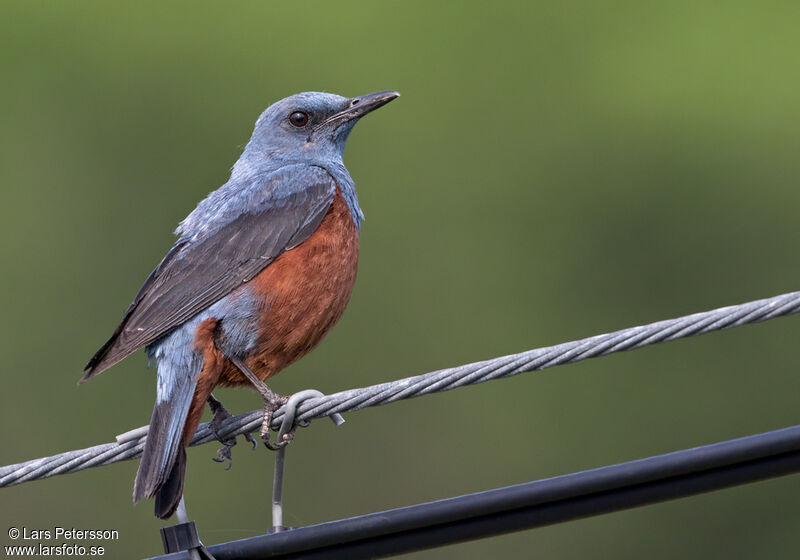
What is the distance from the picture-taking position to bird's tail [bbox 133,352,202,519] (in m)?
4.59

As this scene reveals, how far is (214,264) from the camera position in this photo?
5512 mm

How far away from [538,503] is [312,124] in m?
3.61

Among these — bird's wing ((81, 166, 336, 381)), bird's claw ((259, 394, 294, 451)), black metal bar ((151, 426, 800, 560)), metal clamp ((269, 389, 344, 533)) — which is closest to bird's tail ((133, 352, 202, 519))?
bird's wing ((81, 166, 336, 381))

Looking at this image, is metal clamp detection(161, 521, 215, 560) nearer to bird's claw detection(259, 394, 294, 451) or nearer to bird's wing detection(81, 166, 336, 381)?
bird's claw detection(259, 394, 294, 451)

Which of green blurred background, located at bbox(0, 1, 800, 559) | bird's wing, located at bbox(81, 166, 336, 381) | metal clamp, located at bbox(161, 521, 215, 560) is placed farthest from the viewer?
green blurred background, located at bbox(0, 1, 800, 559)

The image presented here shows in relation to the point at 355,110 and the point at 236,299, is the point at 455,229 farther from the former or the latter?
the point at 236,299

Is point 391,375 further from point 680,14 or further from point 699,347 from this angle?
point 680,14

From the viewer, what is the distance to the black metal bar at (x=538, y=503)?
3494 millimetres

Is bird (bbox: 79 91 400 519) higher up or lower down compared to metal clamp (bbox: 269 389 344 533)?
higher up

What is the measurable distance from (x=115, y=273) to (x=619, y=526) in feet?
15.1

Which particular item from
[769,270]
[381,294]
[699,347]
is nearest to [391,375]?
[381,294]

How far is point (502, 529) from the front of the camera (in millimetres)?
3596

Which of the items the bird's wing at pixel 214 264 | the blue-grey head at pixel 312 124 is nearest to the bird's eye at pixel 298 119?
the blue-grey head at pixel 312 124

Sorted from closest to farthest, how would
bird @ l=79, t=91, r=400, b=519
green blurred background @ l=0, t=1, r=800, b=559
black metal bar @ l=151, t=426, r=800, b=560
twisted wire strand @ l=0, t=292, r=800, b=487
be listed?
black metal bar @ l=151, t=426, r=800, b=560 < twisted wire strand @ l=0, t=292, r=800, b=487 < bird @ l=79, t=91, r=400, b=519 < green blurred background @ l=0, t=1, r=800, b=559
